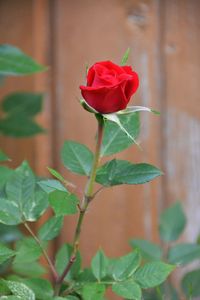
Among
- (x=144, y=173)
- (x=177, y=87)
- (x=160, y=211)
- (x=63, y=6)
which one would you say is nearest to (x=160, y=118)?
(x=177, y=87)

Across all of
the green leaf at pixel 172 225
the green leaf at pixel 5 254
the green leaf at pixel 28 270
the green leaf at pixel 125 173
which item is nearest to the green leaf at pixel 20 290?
the green leaf at pixel 5 254

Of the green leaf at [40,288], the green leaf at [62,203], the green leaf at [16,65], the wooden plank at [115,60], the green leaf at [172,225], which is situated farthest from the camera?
the wooden plank at [115,60]

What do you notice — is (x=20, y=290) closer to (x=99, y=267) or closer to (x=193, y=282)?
(x=99, y=267)

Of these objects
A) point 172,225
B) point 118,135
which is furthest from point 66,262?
point 172,225

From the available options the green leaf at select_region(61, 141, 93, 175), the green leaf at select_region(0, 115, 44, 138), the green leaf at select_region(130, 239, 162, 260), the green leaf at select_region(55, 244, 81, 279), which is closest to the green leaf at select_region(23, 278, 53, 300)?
the green leaf at select_region(55, 244, 81, 279)

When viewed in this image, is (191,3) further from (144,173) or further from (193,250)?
(144,173)

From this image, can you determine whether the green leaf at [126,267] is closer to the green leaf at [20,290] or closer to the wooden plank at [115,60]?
the green leaf at [20,290]
